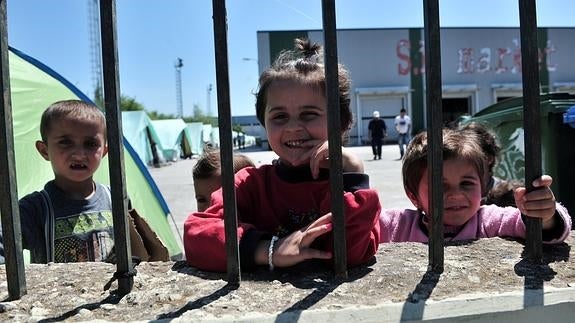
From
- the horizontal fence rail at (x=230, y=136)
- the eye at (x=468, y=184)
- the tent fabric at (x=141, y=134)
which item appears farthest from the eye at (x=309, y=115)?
the tent fabric at (x=141, y=134)

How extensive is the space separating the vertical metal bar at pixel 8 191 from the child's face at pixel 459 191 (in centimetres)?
145

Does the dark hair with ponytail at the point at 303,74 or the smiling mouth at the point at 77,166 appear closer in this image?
the dark hair with ponytail at the point at 303,74

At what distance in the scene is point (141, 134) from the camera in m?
19.0

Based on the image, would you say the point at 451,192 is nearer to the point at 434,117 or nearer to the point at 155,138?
the point at 434,117

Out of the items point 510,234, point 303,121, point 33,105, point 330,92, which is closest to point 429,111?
point 330,92

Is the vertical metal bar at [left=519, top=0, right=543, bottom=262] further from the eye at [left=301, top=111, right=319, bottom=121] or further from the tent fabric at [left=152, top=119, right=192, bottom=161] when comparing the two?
the tent fabric at [left=152, top=119, right=192, bottom=161]

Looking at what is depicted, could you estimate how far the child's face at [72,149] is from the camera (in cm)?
257

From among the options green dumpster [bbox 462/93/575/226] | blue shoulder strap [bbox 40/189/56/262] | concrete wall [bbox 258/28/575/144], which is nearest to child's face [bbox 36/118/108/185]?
blue shoulder strap [bbox 40/189/56/262]

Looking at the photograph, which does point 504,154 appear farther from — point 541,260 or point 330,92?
point 330,92

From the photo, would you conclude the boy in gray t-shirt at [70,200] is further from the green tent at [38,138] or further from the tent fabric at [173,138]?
the tent fabric at [173,138]

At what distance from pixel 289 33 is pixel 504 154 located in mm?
24872

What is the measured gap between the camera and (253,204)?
1.65 metres

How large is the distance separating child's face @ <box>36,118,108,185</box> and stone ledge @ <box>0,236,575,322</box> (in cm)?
117

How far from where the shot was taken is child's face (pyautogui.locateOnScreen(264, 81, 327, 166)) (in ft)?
5.51
